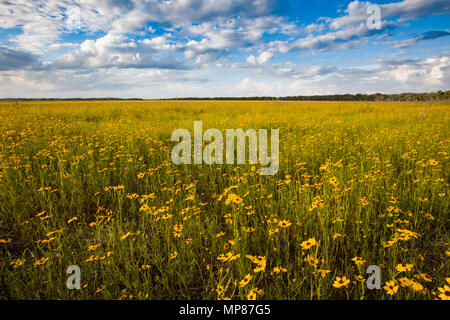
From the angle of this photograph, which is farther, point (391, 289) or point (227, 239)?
point (227, 239)

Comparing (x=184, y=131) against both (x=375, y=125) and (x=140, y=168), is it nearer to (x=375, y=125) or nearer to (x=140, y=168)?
(x=140, y=168)

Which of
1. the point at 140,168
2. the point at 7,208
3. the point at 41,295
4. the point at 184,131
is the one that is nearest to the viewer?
the point at 41,295

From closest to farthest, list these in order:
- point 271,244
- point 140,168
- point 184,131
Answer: point 271,244 → point 140,168 → point 184,131

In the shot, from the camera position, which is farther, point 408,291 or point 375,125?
point 375,125

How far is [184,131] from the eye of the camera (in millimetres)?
7684

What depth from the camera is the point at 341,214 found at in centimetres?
256

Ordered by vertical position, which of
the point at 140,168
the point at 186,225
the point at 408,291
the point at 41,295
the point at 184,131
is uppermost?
the point at 184,131

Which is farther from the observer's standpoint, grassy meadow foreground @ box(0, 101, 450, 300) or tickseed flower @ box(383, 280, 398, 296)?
grassy meadow foreground @ box(0, 101, 450, 300)

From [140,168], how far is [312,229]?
355 centimetres

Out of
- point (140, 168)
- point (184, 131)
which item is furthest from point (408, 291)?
point (184, 131)

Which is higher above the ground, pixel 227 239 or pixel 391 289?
pixel 391 289

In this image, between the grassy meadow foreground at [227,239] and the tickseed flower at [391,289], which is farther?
the grassy meadow foreground at [227,239]
